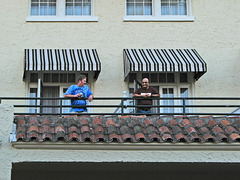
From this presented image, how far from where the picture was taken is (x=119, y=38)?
647 inches

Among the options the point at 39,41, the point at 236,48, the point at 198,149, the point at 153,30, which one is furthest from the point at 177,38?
the point at 198,149

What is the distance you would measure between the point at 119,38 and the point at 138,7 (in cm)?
121

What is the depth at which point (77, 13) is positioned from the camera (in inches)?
658

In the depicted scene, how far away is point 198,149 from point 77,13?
6492 mm

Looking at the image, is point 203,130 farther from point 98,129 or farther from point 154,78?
point 154,78

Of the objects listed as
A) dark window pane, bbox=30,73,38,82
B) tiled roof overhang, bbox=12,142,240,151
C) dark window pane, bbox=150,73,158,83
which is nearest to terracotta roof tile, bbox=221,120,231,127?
tiled roof overhang, bbox=12,142,240,151

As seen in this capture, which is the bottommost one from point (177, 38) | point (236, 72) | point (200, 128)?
point (200, 128)

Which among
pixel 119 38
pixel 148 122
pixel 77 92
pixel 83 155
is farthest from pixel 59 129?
pixel 119 38

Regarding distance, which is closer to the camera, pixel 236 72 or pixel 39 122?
pixel 39 122

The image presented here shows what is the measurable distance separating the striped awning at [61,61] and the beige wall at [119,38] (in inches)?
15.2

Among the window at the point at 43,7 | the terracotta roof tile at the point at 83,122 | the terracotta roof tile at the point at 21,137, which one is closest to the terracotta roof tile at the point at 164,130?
the terracotta roof tile at the point at 83,122

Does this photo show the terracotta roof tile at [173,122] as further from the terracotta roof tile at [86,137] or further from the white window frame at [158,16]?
the white window frame at [158,16]
